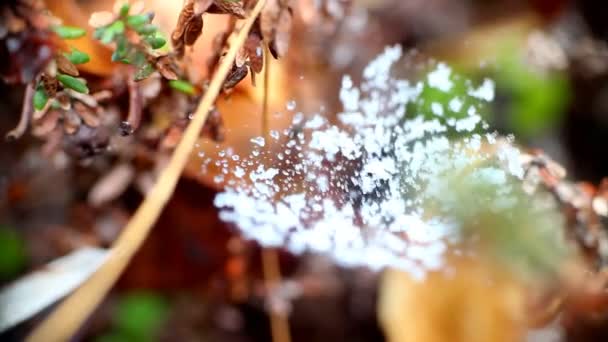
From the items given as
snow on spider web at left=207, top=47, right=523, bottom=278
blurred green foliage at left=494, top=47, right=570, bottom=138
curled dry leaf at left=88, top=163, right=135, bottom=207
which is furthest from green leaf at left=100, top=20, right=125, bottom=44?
blurred green foliage at left=494, top=47, right=570, bottom=138

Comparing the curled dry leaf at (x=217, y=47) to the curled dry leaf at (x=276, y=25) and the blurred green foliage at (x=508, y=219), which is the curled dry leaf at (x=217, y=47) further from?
the blurred green foliage at (x=508, y=219)

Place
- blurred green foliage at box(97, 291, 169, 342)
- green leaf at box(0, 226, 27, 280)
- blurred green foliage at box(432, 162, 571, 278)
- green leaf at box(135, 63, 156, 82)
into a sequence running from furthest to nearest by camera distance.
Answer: blurred green foliage at box(97, 291, 169, 342)
green leaf at box(0, 226, 27, 280)
blurred green foliage at box(432, 162, 571, 278)
green leaf at box(135, 63, 156, 82)

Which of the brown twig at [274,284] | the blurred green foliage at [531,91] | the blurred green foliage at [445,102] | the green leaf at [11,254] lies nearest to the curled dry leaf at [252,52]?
the blurred green foliage at [445,102]

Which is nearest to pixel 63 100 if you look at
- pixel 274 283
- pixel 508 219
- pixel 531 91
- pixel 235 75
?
pixel 235 75

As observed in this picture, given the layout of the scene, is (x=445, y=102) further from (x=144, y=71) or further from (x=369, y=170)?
(x=144, y=71)

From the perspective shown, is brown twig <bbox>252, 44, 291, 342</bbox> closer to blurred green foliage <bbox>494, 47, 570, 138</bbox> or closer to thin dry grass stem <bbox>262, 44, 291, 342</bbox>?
thin dry grass stem <bbox>262, 44, 291, 342</bbox>

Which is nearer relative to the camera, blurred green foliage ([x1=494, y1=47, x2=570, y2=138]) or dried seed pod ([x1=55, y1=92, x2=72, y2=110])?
dried seed pod ([x1=55, y1=92, x2=72, y2=110])
